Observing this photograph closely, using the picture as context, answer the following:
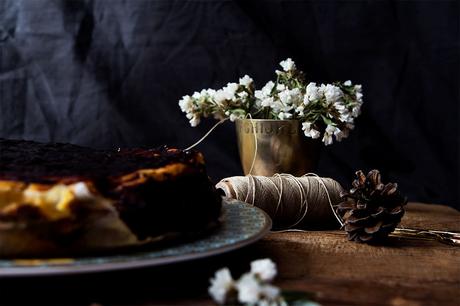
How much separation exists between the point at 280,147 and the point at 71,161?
577 mm

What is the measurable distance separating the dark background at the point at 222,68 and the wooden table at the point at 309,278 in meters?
0.91

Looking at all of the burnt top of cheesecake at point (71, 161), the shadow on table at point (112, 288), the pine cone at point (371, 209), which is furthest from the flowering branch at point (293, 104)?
the shadow on table at point (112, 288)

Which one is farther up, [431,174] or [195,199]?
[195,199]

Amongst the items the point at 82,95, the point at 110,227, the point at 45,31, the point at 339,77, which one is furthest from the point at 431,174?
the point at 110,227

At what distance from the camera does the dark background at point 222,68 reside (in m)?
2.04

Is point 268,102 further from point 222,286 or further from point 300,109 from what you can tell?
point 222,286

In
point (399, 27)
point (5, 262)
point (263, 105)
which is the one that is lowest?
point (5, 262)

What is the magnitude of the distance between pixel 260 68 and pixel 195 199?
112 centimetres

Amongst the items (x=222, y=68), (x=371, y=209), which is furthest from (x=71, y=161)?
(x=222, y=68)

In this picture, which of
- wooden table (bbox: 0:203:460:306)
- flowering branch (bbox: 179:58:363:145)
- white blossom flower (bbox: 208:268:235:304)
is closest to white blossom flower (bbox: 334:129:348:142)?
flowering branch (bbox: 179:58:363:145)

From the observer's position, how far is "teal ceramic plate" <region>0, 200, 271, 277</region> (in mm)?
793

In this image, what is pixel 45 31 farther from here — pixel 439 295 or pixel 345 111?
pixel 439 295

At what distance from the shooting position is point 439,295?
0.91 metres

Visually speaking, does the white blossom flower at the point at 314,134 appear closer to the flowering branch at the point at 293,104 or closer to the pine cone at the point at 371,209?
the flowering branch at the point at 293,104
